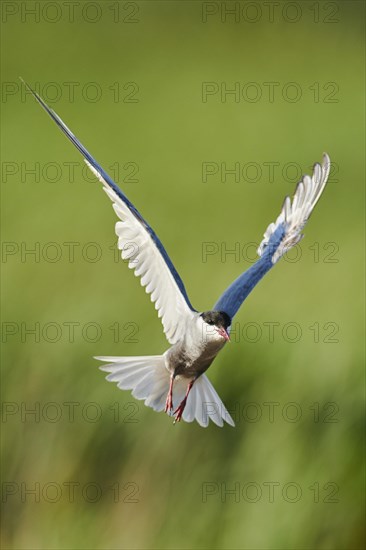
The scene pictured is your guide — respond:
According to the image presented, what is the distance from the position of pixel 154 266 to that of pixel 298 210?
1.85 ft

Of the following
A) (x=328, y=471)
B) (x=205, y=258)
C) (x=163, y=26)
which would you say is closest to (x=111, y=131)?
(x=163, y=26)

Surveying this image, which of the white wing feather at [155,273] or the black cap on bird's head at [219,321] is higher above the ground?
the white wing feather at [155,273]

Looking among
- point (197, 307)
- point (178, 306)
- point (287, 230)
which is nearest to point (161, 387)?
point (178, 306)

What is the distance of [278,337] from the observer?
3.61 m

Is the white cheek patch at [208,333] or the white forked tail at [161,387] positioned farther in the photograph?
the white forked tail at [161,387]

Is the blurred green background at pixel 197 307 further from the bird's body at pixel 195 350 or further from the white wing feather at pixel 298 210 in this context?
the bird's body at pixel 195 350

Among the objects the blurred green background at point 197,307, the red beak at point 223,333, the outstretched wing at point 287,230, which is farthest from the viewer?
the blurred green background at point 197,307

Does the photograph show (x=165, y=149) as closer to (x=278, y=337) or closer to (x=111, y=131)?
(x=111, y=131)

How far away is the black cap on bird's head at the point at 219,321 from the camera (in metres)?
2.19

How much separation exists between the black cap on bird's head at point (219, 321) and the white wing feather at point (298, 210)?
1.43 feet

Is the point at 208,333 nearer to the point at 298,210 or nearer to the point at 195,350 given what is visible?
the point at 195,350

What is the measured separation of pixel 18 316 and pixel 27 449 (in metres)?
0.51

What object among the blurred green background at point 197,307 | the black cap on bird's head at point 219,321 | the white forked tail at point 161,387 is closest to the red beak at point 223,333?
the black cap on bird's head at point 219,321

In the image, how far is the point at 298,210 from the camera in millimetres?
2779
